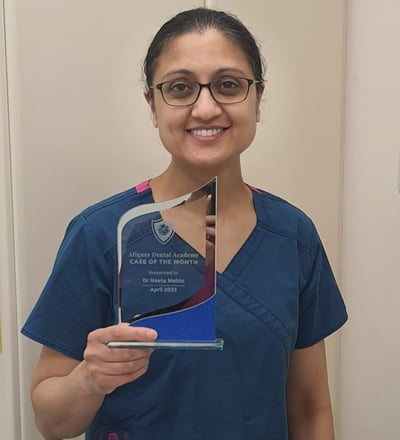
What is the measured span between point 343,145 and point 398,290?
355 mm

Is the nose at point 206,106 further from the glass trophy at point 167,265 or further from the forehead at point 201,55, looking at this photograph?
the glass trophy at point 167,265

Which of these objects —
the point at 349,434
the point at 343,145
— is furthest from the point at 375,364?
the point at 343,145

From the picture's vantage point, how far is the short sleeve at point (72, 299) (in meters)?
0.84

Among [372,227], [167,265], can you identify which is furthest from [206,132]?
[372,227]

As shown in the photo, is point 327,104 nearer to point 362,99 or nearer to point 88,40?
point 362,99

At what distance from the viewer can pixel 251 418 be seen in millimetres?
882

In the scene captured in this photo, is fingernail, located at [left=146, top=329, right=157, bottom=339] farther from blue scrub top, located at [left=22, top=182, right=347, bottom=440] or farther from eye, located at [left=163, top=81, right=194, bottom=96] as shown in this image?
eye, located at [left=163, top=81, right=194, bottom=96]

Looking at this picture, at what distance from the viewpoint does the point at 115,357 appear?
704 millimetres

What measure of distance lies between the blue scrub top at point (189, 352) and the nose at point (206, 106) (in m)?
0.17

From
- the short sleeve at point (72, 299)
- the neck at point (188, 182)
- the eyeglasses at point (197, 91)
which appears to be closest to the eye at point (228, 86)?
the eyeglasses at point (197, 91)

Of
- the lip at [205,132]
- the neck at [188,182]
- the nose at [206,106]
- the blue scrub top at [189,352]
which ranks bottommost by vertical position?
the blue scrub top at [189,352]

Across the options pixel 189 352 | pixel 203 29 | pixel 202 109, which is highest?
pixel 203 29

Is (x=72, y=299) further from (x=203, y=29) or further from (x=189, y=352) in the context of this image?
(x=203, y=29)

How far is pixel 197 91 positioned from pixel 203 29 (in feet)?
0.33
